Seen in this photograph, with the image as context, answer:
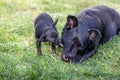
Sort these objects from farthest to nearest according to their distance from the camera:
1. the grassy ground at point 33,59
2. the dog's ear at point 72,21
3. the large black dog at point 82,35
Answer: the dog's ear at point 72,21, the large black dog at point 82,35, the grassy ground at point 33,59

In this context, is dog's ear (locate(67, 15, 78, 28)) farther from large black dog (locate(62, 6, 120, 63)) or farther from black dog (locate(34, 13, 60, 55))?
black dog (locate(34, 13, 60, 55))

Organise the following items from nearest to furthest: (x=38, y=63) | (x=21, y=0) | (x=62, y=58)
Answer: (x=38, y=63) < (x=62, y=58) < (x=21, y=0)

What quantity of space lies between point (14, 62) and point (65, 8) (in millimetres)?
5529

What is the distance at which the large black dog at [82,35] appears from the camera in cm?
644

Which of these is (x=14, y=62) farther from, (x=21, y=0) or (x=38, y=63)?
(x=21, y=0)

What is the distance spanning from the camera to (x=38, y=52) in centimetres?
666

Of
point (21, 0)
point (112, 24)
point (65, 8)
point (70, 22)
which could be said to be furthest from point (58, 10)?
point (70, 22)

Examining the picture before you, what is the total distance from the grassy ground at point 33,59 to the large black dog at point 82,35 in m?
0.16

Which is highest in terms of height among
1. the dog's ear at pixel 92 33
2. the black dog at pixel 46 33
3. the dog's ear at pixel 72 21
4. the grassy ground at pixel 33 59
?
the dog's ear at pixel 72 21

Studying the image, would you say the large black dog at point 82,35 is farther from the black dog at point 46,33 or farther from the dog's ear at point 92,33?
the black dog at point 46,33

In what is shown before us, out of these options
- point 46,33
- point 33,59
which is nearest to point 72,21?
point 46,33

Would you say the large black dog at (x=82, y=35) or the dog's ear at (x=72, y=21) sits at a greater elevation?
the dog's ear at (x=72, y=21)

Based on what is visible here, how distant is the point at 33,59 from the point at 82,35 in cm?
98

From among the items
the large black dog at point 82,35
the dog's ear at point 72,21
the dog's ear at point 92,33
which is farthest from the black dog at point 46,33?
the dog's ear at point 92,33
